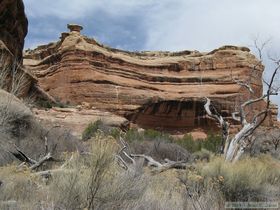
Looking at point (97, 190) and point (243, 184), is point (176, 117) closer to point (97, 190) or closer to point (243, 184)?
point (243, 184)

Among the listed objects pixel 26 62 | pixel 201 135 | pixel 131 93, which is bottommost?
pixel 201 135

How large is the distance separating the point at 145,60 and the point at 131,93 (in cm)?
770

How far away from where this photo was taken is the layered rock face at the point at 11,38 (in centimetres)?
2095

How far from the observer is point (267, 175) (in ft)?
29.9

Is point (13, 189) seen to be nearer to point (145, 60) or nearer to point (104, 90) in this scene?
point (104, 90)

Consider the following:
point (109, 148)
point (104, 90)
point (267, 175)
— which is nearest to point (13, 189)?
point (109, 148)

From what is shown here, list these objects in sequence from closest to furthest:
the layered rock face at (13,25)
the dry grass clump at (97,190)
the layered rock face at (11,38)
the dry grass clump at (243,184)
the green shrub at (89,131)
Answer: the dry grass clump at (97,190) < the dry grass clump at (243,184) < the layered rock face at (11,38) < the layered rock face at (13,25) < the green shrub at (89,131)

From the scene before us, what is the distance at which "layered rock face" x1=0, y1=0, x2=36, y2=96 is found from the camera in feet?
68.7

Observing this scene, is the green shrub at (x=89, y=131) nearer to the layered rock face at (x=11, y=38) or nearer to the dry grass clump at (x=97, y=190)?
the layered rock face at (x=11, y=38)

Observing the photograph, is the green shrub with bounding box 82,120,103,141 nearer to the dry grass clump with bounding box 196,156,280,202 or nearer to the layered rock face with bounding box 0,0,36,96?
the layered rock face with bounding box 0,0,36,96

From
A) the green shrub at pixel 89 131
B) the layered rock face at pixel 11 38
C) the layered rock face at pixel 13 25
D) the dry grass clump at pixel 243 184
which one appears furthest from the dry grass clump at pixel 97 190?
the green shrub at pixel 89 131

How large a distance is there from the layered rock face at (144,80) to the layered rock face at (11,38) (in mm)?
25122

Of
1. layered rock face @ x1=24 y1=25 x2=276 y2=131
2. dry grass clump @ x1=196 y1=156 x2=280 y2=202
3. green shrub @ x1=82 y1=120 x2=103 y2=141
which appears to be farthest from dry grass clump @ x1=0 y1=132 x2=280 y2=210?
layered rock face @ x1=24 y1=25 x2=276 y2=131

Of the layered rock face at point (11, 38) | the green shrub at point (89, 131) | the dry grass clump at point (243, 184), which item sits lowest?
the green shrub at point (89, 131)
